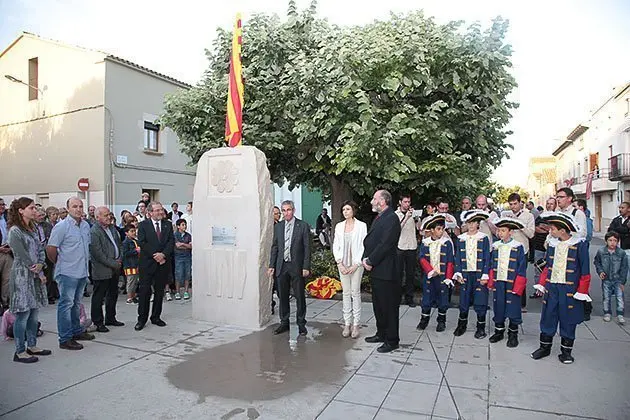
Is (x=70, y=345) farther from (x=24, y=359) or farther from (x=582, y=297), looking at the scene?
(x=582, y=297)

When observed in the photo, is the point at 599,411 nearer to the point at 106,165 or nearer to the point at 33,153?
the point at 106,165

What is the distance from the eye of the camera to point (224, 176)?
23.6 ft

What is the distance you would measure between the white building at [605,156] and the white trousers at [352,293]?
22293 millimetres

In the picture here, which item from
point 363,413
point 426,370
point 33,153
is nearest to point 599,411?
point 426,370

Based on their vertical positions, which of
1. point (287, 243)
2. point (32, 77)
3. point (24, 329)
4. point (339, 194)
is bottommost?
point (24, 329)

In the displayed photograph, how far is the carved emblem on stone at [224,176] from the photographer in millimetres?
7129

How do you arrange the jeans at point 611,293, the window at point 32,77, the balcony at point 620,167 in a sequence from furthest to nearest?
the balcony at point 620,167
the window at point 32,77
the jeans at point 611,293

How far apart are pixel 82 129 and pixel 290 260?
13.2 meters

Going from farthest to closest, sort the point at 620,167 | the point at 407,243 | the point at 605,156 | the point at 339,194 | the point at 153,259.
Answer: the point at 605,156
the point at 620,167
the point at 339,194
the point at 407,243
the point at 153,259

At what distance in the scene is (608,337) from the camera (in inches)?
243

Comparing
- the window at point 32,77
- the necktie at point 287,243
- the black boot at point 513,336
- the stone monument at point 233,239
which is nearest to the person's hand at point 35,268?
the stone monument at point 233,239

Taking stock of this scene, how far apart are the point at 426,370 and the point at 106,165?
14194mm

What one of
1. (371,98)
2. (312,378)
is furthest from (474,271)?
(371,98)

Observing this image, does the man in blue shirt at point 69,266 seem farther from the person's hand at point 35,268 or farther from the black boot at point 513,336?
the black boot at point 513,336
